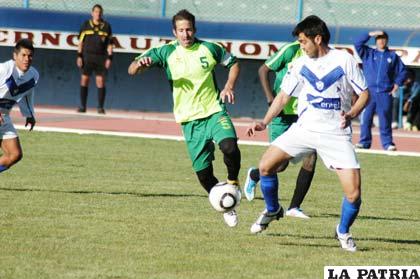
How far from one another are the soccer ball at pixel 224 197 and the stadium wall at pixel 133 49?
51.6ft

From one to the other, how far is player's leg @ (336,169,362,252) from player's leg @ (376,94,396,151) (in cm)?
1119

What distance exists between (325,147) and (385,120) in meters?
11.4

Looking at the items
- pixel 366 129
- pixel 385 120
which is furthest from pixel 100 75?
pixel 385 120

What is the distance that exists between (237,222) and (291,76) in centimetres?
178

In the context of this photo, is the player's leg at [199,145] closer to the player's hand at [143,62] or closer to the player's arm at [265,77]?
the player's hand at [143,62]

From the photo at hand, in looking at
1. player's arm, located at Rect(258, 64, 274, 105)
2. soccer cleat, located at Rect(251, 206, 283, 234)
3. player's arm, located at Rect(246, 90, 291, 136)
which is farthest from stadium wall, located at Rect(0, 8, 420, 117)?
player's arm, located at Rect(246, 90, 291, 136)

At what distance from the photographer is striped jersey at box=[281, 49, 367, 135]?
955 centimetres

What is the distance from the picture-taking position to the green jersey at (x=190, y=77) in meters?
11.1

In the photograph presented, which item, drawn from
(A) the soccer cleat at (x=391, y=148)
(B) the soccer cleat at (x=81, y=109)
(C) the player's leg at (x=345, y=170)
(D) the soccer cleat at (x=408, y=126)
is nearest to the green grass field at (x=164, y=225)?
(C) the player's leg at (x=345, y=170)

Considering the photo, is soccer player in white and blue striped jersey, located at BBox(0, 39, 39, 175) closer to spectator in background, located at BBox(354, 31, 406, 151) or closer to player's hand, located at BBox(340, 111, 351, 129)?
player's hand, located at BBox(340, 111, 351, 129)

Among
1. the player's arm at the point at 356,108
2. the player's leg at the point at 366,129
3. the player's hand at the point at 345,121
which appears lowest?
the player's leg at the point at 366,129

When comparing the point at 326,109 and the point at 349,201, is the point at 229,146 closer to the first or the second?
the point at 326,109

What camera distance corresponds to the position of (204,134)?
11.1 metres

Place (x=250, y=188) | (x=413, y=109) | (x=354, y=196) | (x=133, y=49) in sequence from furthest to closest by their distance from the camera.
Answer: (x=133, y=49)
(x=413, y=109)
(x=250, y=188)
(x=354, y=196)
